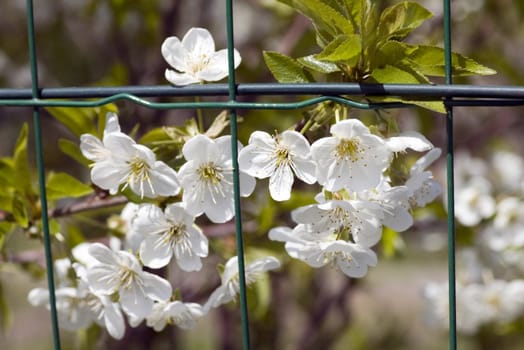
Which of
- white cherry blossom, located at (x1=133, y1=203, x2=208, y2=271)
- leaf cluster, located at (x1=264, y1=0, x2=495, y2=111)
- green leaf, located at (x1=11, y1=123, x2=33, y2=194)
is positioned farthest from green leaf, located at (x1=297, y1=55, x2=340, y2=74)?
green leaf, located at (x1=11, y1=123, x2=33, y2=194)

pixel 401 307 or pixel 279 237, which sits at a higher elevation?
pixel 279 237

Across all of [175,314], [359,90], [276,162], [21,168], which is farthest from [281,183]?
[21,168]

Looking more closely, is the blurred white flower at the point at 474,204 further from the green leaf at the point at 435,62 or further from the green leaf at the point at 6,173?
the green leaf at the point at 6,173

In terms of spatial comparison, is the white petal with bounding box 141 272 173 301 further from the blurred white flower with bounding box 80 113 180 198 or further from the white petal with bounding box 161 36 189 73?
the white petal with bounding box 161 36 189 73

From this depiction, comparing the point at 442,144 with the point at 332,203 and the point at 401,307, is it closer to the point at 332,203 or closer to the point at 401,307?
the point at 332,203

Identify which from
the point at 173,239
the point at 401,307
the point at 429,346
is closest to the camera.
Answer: the point at 173,239

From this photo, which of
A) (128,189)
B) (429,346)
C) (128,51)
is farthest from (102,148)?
(429,346)

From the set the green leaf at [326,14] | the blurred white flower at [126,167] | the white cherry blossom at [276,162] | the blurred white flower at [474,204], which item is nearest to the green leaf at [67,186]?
the blurred white flower at [126,167]
